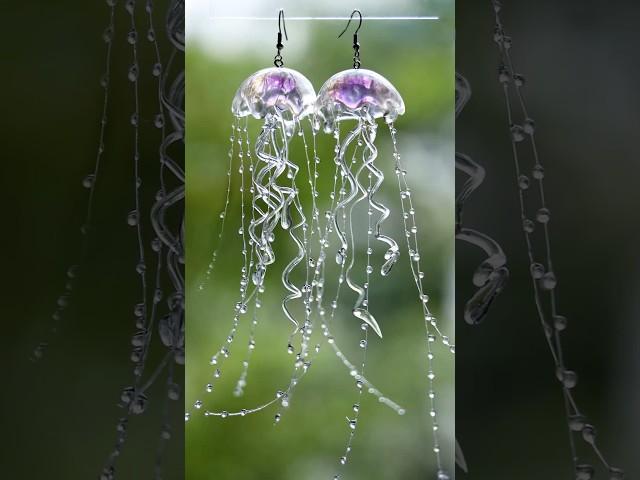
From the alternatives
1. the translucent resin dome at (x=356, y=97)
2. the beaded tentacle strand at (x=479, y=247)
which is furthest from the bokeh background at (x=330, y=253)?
the translucent resin dome at (x=356, y=97)

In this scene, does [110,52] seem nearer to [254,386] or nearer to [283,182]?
[283,182]

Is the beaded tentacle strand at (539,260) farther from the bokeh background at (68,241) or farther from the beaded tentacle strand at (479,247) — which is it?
the bokeh background at (68,241)

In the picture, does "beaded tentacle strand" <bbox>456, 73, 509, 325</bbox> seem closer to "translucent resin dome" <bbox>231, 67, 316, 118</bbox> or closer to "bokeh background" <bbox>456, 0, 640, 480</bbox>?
"bokeh background" <bbox>456, 0, 640, 480</bbox>

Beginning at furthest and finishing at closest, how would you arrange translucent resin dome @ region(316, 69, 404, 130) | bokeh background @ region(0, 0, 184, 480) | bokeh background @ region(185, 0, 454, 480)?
bokeh background @ region(185, 0, 454, 480) < bokeh background @ region(0, 0, 184, 480) < translucent resin dome @ region(316, 69, 404, 130)

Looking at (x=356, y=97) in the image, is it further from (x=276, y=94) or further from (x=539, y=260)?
(x=539, y=260)

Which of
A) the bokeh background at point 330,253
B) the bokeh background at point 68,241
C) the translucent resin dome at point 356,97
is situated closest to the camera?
the translucent resin dome at point 356,97

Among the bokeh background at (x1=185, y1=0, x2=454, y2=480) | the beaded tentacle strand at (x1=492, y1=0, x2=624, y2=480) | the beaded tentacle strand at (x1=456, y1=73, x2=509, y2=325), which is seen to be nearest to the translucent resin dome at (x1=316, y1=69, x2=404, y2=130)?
the beaded tentacle strand at (x1=456, y1=73, x2=509, y2=325)
